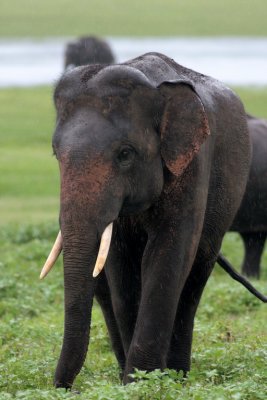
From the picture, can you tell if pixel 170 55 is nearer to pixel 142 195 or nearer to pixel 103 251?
pixel 142 195

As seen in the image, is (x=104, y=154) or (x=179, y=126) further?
(x=179, y=126)

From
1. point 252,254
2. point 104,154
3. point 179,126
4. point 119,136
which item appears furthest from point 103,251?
point 252,254

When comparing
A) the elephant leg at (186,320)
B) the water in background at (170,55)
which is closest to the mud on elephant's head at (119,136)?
the elephant leg at (186,320)

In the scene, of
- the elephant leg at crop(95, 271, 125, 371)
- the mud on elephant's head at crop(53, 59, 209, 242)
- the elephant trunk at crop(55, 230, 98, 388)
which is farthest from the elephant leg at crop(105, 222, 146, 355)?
the elephant trunk at crop(55, 230, 98, 388)

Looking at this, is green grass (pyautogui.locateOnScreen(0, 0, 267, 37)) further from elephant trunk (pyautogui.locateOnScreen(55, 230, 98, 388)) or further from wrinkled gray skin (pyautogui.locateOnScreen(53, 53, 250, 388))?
elephant trunk (pyautogui.locateOnScreen(55, 230, 98, 388))

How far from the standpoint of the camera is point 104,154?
6789 millimetres

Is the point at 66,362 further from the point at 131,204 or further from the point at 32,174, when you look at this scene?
the point at 32,174

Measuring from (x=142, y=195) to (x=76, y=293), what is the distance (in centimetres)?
73

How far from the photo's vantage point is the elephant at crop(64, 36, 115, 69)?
19.5 metres

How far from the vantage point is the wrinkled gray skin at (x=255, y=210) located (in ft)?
44.3

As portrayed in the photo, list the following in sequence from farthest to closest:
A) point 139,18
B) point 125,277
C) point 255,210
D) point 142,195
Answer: point 139,18 → point 255,210 → point 125,277 → point 142,195

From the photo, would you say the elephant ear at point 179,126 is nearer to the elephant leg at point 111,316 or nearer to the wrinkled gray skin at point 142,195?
the wrinkled gray skin at point 142,195

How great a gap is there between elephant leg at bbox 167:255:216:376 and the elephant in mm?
11502

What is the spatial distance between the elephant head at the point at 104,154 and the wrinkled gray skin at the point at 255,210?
6.18 m
